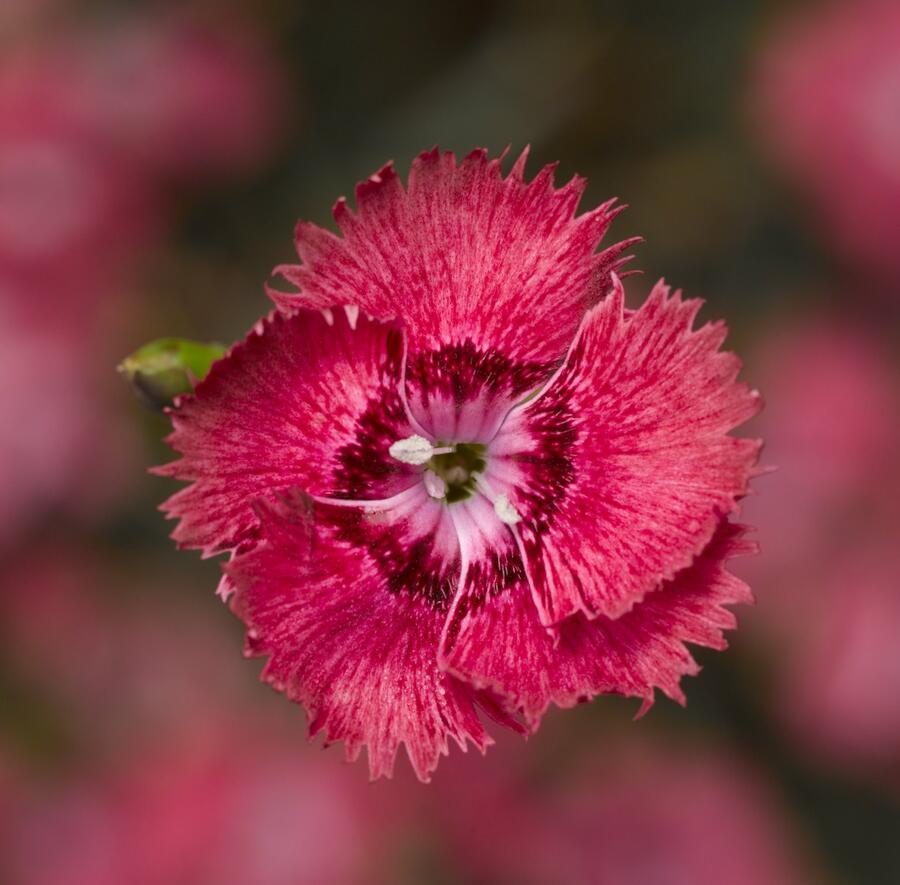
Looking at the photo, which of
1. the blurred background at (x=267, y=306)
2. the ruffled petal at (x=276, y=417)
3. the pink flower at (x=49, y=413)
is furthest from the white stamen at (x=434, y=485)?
the pink flower at (x=49, y=413)

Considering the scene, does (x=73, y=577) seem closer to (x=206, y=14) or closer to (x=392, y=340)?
(x=206, y=14)

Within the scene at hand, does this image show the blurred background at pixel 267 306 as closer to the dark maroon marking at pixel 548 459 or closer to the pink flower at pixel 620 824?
the pink flower at pixel 620 824

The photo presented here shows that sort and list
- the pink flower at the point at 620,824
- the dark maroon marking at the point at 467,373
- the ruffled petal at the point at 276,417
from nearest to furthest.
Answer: the ruffled petal at the point at 276,417 → the dark maroon marking at the point at 467,373 → the pink flower at the point at 620,824

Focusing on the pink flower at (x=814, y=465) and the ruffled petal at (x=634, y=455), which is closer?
the ruffled petal at (x=634, y=455)

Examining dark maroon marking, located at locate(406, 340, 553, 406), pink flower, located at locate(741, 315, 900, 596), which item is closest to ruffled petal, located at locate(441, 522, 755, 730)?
dark maroon marking, located at locate(406, 340, 553, 406)

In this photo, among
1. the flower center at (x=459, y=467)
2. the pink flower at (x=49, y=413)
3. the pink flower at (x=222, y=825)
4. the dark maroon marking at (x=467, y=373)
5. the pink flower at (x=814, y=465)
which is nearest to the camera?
the dark maroon marking at (x=467, y=373)

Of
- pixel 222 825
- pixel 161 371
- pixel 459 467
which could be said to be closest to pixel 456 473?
pixel 459 467

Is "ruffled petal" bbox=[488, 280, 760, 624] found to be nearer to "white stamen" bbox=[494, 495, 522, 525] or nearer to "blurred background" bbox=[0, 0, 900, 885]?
"white stamen" bbox=[494, 495, 522, 525]
